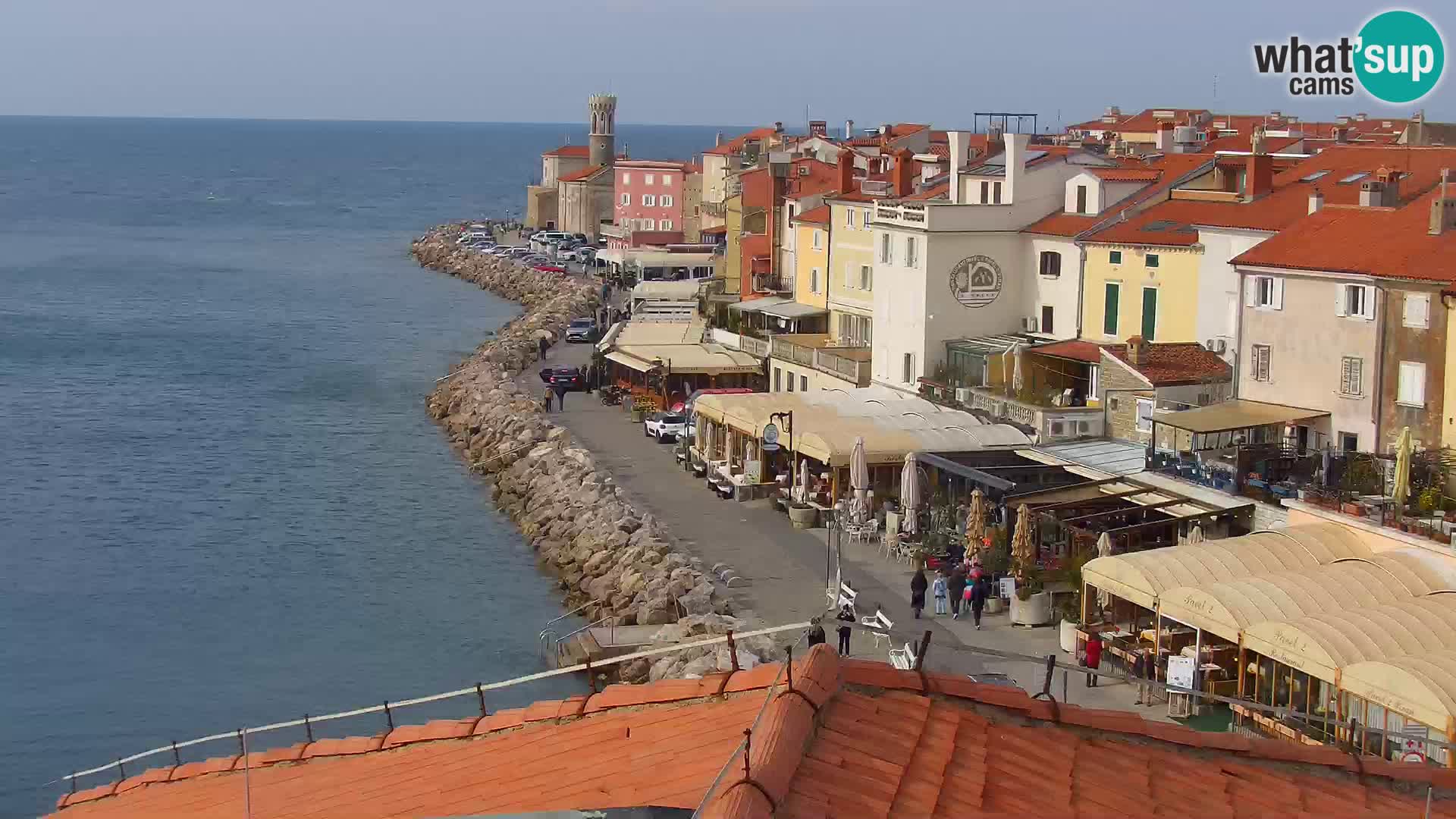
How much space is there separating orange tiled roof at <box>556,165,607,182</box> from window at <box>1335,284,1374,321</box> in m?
78.2

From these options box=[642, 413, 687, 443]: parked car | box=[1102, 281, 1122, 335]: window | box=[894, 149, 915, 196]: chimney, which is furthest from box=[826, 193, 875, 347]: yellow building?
box=[1102, 281, 1122, 335]: window

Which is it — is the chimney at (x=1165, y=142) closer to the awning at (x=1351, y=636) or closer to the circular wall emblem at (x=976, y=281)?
the circular wall emblem at (x=976, y=281)

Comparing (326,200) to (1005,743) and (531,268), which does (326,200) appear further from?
(1005,743)

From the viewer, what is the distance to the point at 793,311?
145ft

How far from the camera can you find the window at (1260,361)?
26672 mm

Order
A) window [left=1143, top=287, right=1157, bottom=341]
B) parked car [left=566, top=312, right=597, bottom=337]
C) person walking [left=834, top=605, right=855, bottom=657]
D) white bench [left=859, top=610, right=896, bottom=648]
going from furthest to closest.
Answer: parked car [left=566, top=312, right=597, bottom=337] → window [left=1143, top=287, right=1157, bottom=341] → white bench [left=859, top=610, right=896, bottom=648] → person walking [left=834, top=605, right=855, bottom=657]

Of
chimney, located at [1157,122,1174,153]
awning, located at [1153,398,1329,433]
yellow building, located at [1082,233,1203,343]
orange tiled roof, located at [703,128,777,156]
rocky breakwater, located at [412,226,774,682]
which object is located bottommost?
rocky breakwater, located at [412,226,774,682]

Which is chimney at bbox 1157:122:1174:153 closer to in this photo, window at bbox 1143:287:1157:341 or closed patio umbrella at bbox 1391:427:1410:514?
window at bbox 1143:287:1157:341

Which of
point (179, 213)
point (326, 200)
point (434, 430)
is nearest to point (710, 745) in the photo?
point (434, 430)

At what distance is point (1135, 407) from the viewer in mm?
28609

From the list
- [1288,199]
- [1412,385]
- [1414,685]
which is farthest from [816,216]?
[1414,685]

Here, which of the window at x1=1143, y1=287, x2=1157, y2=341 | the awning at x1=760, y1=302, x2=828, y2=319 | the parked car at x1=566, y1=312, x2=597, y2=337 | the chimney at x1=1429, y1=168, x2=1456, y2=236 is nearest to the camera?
the chimney at x1=1429, y1=168, x2=1456, y2=236

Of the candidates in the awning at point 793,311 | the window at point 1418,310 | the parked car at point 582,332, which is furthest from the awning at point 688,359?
the window at point 1418,310

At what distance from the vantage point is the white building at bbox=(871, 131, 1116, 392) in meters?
34.7
